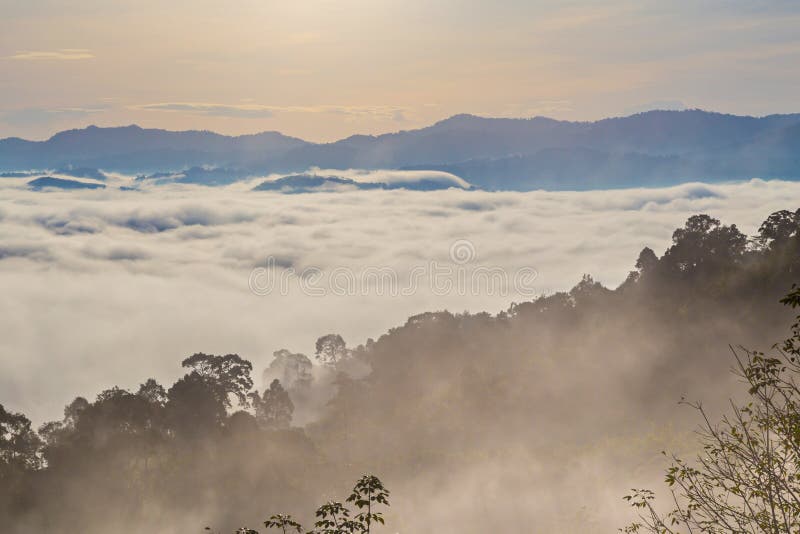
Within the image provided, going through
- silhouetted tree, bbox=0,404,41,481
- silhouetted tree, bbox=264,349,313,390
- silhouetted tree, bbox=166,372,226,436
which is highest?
silhouetted tree, bbox=264,349,313,390

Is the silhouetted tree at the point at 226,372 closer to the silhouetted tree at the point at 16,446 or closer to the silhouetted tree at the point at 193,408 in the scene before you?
the silhouetted tree at the point at 193,408

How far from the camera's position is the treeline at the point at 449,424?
5012 centimetres

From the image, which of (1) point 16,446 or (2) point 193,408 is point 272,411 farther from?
(1) point 16,446

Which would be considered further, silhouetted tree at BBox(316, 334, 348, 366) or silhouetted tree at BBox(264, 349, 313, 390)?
silhouetted tree at BBox(264, 349, 313, 390)

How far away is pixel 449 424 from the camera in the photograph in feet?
215

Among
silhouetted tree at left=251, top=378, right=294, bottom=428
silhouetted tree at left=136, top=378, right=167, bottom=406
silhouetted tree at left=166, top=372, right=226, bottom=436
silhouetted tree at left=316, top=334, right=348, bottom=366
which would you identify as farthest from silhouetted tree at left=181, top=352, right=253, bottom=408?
silhouetted tree at left=316, top=334, right=348, bottom=366

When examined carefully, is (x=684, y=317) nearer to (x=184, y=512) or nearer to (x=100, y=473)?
(x=184, y=512)

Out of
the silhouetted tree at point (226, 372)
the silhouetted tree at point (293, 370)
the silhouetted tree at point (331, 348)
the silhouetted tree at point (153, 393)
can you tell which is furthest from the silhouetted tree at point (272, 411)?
the silhouetted tree at point (293, 370)

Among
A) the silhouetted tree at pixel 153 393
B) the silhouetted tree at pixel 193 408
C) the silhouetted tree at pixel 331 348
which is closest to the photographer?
the silhouetted tree at pixel 153 393

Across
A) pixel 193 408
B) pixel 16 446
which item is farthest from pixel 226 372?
pixel 16 446

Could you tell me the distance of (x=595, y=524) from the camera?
141ft

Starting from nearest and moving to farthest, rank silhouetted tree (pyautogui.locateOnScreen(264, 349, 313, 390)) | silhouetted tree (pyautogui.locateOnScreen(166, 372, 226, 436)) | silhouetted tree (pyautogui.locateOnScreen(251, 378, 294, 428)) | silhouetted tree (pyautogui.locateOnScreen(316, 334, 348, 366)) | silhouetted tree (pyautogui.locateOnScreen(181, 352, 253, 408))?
silhouetted tree (pyautogui.locateOnScreen(166, 372, 226, 436)) → silhouetted tree (pyautogui.locateOnScreen(181, 352, 253, 408)) → silhouetted tree (pyautogui.locateOnScreen(251, 378, 294, 428)) → silhouetted tree (pyautogui.locateOnScreen(316, 334, 348, 366)) → silhouetted tree (pyautogui.locateOnScreen(264, 349, 313, 390))

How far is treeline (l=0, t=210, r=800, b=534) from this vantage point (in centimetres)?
5012

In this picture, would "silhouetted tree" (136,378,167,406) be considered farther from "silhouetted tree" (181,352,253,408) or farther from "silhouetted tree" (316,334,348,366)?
"silhouetted tree" (316,334,348,366)
